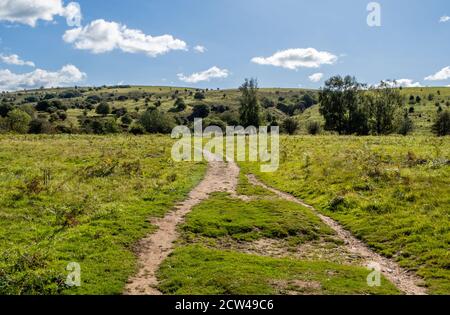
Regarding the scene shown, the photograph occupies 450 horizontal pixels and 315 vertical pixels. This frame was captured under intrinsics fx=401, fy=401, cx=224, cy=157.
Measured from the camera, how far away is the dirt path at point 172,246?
12539mm

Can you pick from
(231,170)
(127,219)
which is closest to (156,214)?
(127,219)

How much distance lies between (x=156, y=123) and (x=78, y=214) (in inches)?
3525

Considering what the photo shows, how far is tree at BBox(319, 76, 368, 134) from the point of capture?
273 ft

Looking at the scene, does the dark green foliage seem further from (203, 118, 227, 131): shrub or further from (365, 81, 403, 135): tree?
(365, 81, 403, 135): tree

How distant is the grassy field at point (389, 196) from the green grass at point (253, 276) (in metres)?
2.53

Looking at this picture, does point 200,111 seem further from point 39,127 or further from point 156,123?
point 39,127

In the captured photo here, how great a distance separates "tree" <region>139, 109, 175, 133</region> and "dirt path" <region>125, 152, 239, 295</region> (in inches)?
3038

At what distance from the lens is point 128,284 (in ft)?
41.0

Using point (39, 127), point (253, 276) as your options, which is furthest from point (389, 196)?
point (39, 127)

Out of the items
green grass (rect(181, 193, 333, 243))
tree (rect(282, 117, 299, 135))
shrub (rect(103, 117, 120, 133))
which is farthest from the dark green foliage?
green grass (rect(181, 193, 333, 243))

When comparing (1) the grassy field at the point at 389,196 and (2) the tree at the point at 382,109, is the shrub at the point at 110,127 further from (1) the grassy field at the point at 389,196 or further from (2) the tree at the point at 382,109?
(1) the grassy field at the point at 389,196

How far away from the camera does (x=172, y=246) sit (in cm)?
1617

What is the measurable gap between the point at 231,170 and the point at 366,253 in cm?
2016
